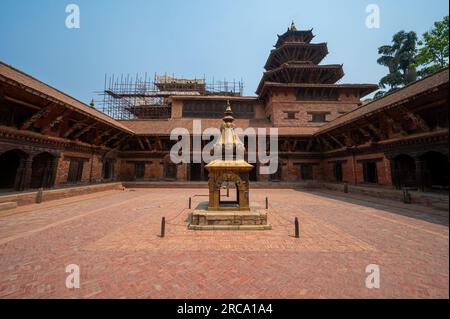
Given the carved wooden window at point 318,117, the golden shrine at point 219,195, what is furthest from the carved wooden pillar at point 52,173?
the carved wooden window at point 318,117

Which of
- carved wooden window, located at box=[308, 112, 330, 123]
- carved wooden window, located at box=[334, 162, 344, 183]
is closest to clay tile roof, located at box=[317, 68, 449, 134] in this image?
carved wooden window, located at box=[334, 162, 344, 183]

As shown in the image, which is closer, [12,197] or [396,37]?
[12,197]

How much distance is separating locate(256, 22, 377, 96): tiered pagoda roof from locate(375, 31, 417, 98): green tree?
7682 millimetres

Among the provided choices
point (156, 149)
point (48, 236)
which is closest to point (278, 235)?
point (48, 236)

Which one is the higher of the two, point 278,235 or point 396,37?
point 396,37

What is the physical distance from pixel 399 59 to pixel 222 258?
122ft

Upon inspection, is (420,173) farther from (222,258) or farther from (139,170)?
(139,170)

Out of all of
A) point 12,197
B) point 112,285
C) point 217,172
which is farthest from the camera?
point 12,197

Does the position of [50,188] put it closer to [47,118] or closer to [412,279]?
[47,118]

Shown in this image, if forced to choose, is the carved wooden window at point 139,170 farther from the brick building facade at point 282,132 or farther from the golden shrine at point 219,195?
the golden shrine at point 219,195

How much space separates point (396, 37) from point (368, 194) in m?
28.8

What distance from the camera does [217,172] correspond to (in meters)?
6.88

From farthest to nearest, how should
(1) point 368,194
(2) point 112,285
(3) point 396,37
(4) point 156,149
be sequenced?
(3) point 396,37 → (4) point 156,149 → (1) point 368,194 → (2) point 112,285

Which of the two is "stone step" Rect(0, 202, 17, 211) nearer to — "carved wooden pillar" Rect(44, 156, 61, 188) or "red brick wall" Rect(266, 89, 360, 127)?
"carved wooden pillar" Rect(44, 156, 61, 188)
